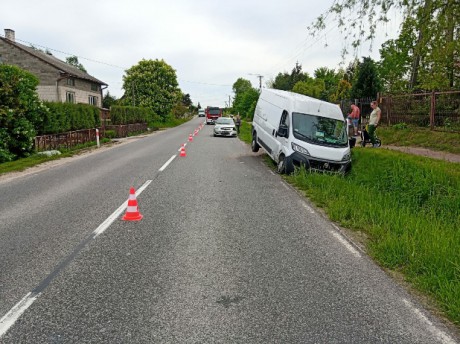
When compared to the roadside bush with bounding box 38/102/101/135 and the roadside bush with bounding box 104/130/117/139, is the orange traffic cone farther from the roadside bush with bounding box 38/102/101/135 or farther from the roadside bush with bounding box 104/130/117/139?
the roadside bush with bounding box 104/130/117/139

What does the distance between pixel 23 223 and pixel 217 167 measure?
283 inches

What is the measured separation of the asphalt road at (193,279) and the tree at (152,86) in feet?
154

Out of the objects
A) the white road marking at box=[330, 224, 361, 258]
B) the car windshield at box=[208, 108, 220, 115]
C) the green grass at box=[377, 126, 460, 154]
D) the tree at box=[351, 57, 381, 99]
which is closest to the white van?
the green grass at box=[377, 126, 460, 154]

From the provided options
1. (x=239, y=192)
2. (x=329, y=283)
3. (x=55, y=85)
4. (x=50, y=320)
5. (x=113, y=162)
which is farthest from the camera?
(x=55, y=85)

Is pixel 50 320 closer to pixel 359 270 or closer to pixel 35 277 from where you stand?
pixel 35 277

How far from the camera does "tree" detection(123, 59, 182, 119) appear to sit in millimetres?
52656

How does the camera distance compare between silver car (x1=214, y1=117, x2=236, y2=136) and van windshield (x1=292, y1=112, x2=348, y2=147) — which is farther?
silver car (x1=214, y1=117, x2=236, y2=136)

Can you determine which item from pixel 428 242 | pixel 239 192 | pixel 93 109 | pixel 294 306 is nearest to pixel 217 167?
pixel 239 192

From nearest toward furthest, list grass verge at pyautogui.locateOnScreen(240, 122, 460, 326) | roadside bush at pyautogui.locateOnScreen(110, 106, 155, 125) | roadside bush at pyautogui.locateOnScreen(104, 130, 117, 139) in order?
1. grass verge at pyautogui.locateOnScreen(240, 122, 460, 326)
2. roadside bush at pyautogui.locateOnScreen(104, 130, 117, 139)
3. roadside bush at pyautogui.locateOnScreen(110, 106, 155, 125)

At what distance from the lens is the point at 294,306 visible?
3.37 m

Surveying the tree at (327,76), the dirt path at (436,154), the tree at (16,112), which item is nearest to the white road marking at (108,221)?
the dirt path at (436,154)

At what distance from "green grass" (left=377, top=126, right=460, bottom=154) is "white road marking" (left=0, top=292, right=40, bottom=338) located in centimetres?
1279

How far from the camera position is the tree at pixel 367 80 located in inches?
1495

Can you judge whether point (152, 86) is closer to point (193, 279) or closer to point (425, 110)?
point (425, 110)
